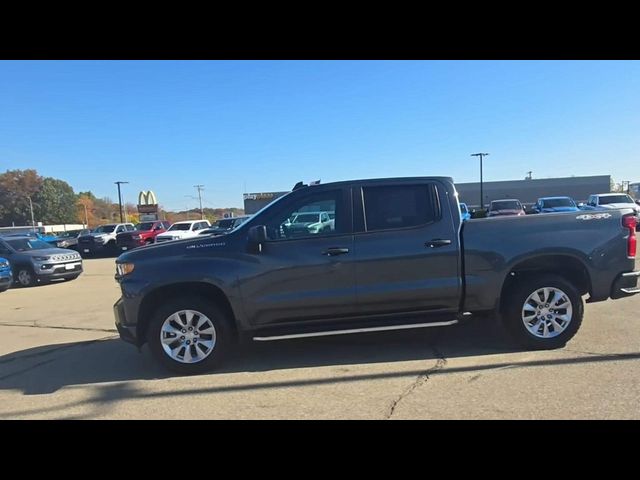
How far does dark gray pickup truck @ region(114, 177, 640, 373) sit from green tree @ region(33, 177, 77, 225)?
120 metres

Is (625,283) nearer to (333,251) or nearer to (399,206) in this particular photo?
(399,206)

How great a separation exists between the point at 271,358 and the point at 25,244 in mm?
12768

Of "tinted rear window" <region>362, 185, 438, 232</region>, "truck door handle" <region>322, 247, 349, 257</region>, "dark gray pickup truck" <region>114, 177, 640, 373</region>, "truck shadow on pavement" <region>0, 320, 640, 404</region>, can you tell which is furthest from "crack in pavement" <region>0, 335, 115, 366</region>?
"tinted rear window" <region>362, 185, 438, 232</region>

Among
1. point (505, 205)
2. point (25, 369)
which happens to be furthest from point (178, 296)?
point (505, 205)

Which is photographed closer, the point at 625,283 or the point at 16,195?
the point at 625,283

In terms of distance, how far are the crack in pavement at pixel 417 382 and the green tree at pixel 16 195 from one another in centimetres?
12016

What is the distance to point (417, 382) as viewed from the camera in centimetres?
420

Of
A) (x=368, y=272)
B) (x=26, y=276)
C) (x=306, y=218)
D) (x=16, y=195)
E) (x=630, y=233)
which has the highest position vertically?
(x=16, y=195)

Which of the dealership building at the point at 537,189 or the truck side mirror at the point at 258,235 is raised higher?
the dealership building at the point at 537,189

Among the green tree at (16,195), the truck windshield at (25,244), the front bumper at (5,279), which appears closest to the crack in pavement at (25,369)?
the front bumper at (5,279)

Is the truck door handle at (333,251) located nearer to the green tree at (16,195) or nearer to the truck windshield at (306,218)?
the truck windshield at (306,218)

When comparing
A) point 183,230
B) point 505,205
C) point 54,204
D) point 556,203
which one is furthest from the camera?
point 54,204

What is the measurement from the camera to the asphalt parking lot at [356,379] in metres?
3.68
